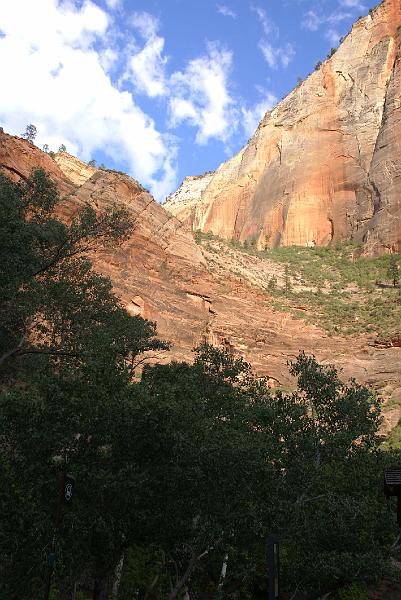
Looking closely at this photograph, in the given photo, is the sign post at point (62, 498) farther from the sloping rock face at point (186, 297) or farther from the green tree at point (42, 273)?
the sloping rock face at point (186, 297)

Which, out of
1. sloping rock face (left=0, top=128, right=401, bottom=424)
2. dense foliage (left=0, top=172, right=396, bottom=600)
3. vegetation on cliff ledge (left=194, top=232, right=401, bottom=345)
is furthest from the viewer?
vegetation on cliff ledge (left=194, top=232, right=401, bottom=345)

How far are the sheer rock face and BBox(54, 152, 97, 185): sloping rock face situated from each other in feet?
62.3

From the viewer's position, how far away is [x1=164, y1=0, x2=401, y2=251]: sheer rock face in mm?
66562

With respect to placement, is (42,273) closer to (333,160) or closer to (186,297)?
(186,297)

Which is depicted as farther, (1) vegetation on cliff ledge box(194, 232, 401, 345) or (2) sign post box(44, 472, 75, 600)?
(1) vegetation on cliff ledge box(194, 232, 401, 345)

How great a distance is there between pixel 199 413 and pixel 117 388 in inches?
85.2

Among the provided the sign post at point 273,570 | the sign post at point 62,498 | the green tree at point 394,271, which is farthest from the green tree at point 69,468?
the green tree at point 394,271

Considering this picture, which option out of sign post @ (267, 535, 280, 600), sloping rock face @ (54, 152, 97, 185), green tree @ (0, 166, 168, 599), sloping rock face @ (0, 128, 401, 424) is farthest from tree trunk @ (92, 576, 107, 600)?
sloping rock face @ (54, 152, 97, 185)

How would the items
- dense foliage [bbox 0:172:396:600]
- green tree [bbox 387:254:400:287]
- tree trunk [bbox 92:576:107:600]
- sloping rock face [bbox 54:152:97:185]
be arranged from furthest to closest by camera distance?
sloping rock face [bbox 54:152:97:185] → green tree [bbox 387:254:400:287] → tree trunk [bbox 92:576:107:600] → dense foliage [bbox 0:172:396:600]

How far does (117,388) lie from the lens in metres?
12.9

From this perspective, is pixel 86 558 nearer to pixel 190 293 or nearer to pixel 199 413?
pixel 199 413

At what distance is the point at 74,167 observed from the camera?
277 feet

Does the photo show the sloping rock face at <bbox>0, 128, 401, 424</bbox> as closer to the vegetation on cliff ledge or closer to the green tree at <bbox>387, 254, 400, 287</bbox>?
the vegetation on cliff ledge

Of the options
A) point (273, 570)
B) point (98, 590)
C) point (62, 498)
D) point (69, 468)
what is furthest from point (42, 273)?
point (273, 570)
